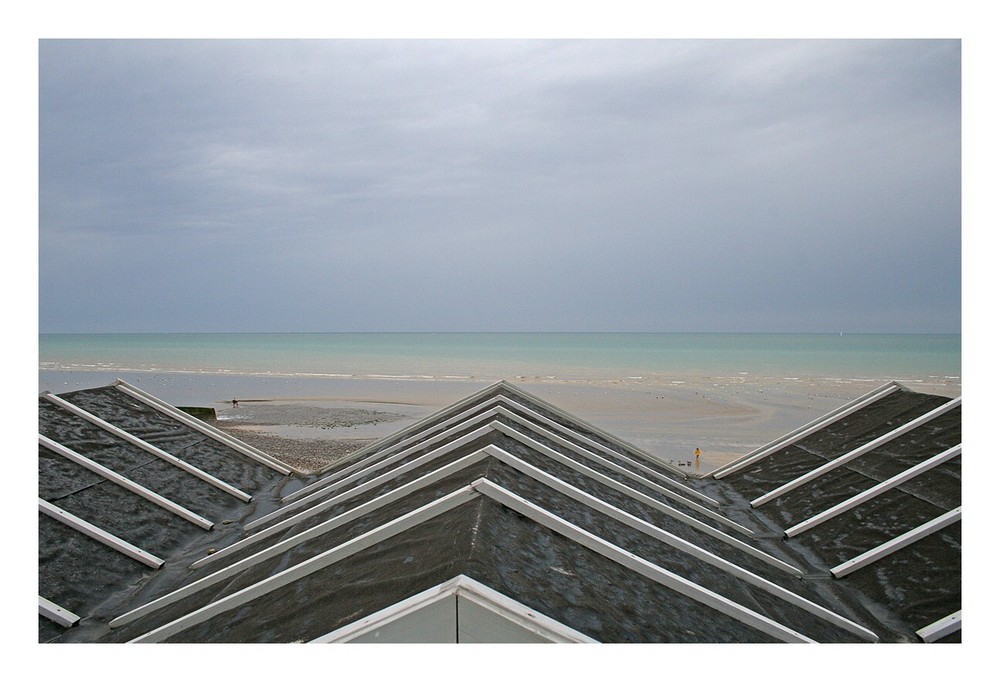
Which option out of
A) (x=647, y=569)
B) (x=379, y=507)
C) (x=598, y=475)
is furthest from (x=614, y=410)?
(x=647, y=569)

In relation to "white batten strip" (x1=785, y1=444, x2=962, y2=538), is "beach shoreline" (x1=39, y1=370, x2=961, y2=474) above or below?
above

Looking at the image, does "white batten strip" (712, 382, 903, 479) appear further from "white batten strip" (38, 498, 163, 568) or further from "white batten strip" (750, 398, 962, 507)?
"white batten strip" (38, 498, 163, 568)

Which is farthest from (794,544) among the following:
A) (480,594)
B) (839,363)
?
(839,363)

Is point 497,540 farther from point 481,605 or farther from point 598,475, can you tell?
point 598,475

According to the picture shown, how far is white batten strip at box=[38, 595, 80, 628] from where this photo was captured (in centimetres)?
414

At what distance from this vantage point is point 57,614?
13.7 feet

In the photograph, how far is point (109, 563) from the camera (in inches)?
195

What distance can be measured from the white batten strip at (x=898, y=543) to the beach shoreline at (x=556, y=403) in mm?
9374

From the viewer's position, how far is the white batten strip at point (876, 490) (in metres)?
5.82

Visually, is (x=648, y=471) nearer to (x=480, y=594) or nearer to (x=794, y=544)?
(x=794, y=544)

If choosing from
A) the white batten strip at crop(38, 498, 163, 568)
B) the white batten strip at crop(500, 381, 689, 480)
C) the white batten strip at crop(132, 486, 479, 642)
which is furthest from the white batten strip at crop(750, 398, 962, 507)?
the white batten strip at crop(38, 498, 163, 568)

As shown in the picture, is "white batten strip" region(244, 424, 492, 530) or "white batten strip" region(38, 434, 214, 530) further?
Answer: "white batten strip" region(38, 434, 214, 530)

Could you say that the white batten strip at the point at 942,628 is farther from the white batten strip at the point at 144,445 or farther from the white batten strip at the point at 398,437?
the white batten strip at the point at 144,445

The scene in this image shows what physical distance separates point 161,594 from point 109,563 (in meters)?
0.62
